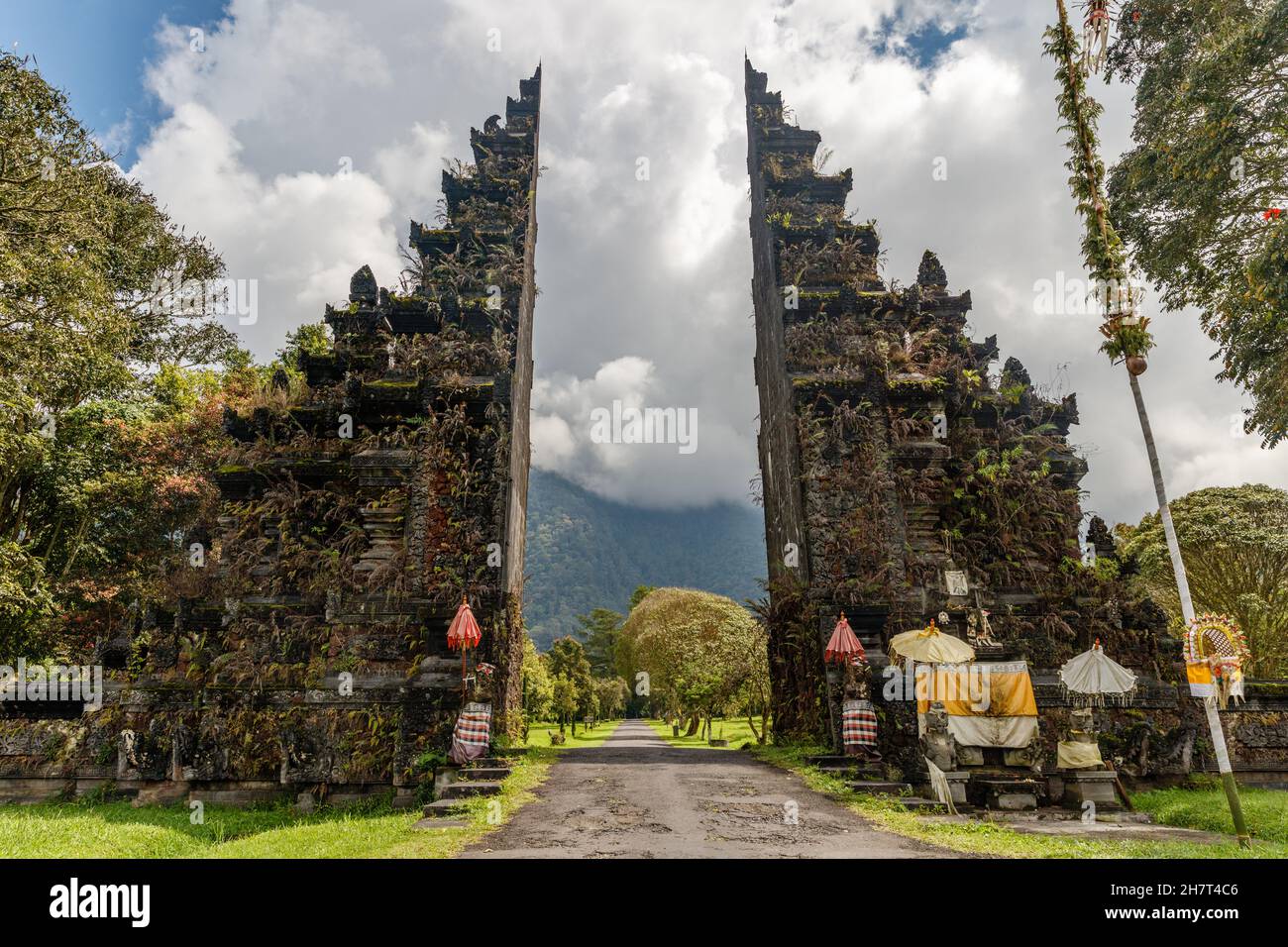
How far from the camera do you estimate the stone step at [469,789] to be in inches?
360

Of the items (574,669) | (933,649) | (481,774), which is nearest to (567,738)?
(574,669)

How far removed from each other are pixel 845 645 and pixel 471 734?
6.23 m

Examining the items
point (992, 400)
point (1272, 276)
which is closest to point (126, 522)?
point (992, 400)

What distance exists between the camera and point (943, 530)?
14.8 m

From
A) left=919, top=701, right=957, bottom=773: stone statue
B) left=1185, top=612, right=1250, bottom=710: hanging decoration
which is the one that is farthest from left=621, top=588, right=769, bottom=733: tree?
left=1185, top=612, right=1250, bottom=710: hanging decoration

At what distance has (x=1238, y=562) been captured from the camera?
78.5 ft

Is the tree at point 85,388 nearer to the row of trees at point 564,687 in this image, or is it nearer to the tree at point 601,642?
the row of trees at point 564,687

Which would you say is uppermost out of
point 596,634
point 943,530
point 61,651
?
point 943,530

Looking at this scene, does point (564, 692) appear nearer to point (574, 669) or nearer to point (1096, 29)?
point (574, 669)

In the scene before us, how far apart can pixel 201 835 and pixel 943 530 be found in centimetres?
1475
